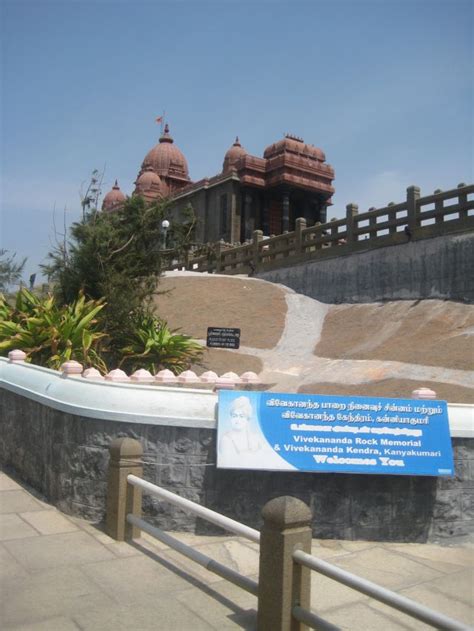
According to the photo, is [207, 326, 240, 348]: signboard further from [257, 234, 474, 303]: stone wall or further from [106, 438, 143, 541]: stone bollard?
[106, 438, 143, 541]: stone bollard

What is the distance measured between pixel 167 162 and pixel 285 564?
52.8m

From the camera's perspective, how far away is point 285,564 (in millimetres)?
4023

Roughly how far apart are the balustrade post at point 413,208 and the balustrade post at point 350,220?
2.99 m

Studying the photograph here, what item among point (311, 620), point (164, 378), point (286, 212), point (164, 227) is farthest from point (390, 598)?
point (286, 212)

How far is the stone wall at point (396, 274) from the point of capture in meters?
20.6

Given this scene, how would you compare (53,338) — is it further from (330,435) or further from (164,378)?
(330,435)

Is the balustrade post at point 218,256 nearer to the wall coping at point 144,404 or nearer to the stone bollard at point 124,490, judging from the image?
the wall coping at point 144,404

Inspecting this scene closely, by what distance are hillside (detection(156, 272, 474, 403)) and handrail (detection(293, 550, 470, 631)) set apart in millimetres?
10240

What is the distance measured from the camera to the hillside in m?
15.8

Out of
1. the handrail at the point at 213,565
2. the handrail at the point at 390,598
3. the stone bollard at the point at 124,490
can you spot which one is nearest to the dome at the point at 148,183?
the stone bollard at the point at 124,490

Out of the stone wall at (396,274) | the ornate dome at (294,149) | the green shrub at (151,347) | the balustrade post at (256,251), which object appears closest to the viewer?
the green shrub at (151,347)

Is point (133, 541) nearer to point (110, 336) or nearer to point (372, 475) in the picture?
point (372, 475)

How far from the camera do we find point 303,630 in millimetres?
4070

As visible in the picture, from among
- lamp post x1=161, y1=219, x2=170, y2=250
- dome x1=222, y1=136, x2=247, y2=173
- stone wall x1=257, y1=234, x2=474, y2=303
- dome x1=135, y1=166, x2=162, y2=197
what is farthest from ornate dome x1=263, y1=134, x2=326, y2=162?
lamp post x1=161, y1=219, x2=170, y2=250
